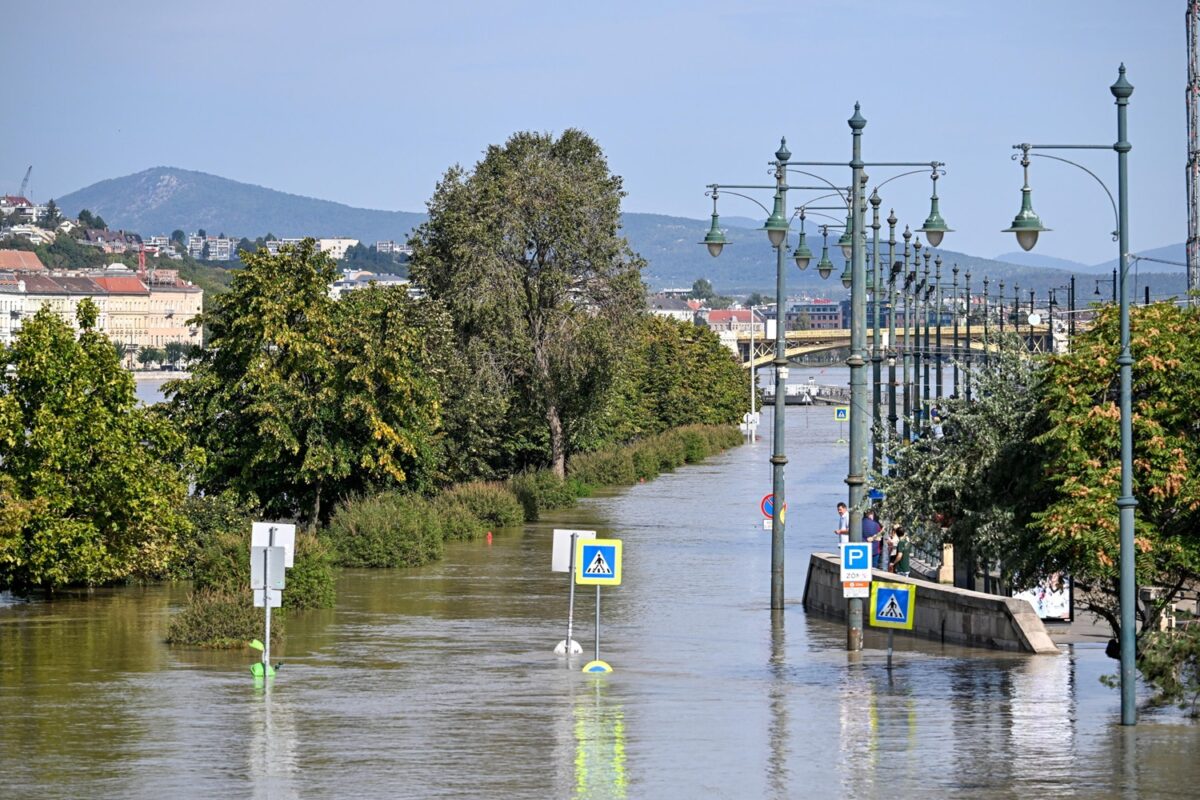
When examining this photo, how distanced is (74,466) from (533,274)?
98.8 feet

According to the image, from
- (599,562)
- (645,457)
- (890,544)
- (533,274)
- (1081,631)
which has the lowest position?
(1081,631)

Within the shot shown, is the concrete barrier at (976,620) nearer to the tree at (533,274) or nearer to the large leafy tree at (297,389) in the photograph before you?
the large leafy tree at (297,389)

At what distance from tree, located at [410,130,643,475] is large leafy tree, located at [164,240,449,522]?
12.7 meters

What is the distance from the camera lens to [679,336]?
117 m

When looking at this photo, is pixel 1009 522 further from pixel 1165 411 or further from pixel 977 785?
pixel 977 785

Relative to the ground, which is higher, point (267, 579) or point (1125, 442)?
point (1125, 442)

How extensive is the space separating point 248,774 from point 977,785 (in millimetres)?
6750

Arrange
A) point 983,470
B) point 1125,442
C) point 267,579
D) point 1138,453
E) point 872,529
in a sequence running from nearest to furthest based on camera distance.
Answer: point 1125,442 < point 1138,453 < point 267,579 < point 983,470 < point 872,529

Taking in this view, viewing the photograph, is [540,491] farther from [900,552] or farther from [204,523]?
[900,552]

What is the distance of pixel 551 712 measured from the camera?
74.9ft

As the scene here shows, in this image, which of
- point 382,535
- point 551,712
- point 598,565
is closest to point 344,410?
point 382,535

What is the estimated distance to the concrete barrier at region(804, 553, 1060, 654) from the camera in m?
28.1

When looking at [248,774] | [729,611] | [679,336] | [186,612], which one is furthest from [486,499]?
[679,336]

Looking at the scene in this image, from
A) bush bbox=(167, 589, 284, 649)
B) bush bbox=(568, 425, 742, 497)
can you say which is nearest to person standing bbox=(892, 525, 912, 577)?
bush bbox=(167, 589, 284, 649)
